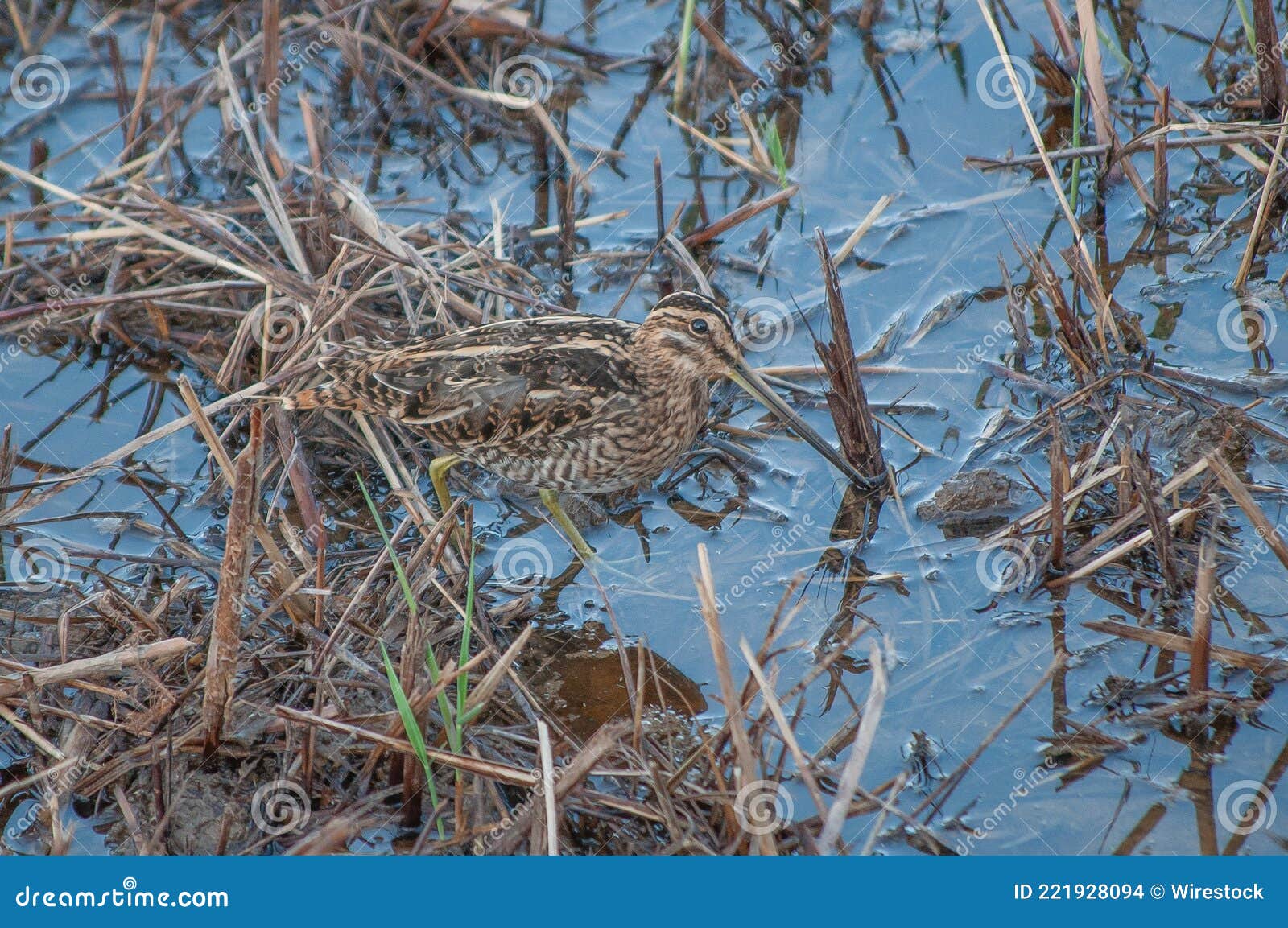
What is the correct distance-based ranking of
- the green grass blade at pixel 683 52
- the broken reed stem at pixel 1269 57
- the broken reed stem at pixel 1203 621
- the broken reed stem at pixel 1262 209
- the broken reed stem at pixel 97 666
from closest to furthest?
the broken reed stem at pixel 1203 621 → the broken reed stem at pixel 97 666 → the broken reed stem at pixel 1262 209 → the broken reed stem at pixel 1269 57 → the green grass blade at pixel 683 52

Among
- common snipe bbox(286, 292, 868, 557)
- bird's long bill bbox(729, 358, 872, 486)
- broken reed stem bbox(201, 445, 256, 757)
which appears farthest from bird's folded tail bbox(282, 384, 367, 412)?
bird's long bill bbox(729, 358, 872, 486)

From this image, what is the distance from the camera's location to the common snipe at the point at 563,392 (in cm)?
512

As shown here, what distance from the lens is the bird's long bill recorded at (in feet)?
17.1

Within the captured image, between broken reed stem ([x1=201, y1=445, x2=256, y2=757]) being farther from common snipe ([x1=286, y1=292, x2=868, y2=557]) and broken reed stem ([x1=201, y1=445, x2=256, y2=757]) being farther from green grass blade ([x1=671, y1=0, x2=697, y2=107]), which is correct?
green grass blade ([x1=671, y1=0, x2=697, y2=107])

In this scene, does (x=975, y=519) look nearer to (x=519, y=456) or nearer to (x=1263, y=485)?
(x=1263, y=485)

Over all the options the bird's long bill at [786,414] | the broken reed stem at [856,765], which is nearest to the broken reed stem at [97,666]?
the broken reed stem at [856,765]

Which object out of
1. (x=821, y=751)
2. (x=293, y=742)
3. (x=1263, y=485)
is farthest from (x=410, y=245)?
(x=1263, y=485)

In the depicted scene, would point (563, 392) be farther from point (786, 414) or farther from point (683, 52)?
point (683, 52)

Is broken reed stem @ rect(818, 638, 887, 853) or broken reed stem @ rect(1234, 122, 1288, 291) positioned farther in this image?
broken reed stem @ rect(1234, 122, 1288, 291)

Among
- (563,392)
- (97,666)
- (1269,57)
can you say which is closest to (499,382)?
(563,392)

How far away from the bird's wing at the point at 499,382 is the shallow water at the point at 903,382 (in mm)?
580

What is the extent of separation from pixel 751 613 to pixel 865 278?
2160mm

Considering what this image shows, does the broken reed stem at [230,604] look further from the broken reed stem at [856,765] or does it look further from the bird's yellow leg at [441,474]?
the broken reed stem at [856,765]

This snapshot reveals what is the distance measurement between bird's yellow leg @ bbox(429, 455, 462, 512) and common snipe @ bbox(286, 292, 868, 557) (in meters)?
0.14
